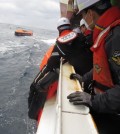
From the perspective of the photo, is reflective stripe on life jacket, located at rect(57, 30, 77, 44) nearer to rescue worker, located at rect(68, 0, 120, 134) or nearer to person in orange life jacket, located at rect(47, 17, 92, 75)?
person in orange life jacket, located at rect(47, 17, 92, 75)

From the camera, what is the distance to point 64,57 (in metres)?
3.67

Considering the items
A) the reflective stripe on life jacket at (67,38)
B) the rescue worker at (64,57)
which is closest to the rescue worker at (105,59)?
the rescue worker at (64,57)

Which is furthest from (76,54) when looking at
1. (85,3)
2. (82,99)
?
(82,99)

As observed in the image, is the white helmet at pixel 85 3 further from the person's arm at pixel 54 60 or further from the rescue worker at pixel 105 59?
the person's arm at pixel 54 60

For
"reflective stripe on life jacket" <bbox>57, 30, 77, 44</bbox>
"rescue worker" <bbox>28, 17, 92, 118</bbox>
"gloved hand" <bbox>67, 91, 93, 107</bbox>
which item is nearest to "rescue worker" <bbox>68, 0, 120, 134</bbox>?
"gloved hand" <bbox>67, 91, 93, 107</bbox>

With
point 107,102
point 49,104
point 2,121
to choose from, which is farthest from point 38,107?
point 2,121

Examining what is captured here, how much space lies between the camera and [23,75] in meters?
13.3

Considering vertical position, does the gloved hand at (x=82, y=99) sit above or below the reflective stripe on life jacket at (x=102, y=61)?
below

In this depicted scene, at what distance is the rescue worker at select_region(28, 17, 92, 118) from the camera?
10.4 feet

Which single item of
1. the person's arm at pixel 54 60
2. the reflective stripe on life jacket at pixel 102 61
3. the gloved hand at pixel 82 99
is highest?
the person's arm at pixel 54 60

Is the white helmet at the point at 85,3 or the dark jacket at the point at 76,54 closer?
the white helmet at the point at 85,3

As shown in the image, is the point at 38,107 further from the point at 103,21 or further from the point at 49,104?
the point at 103,21

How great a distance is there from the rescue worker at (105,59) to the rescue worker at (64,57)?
1066 millimetres

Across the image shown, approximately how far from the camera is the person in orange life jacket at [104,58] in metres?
1.71
